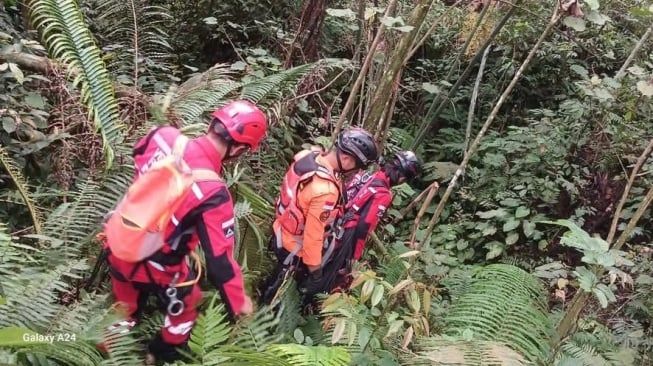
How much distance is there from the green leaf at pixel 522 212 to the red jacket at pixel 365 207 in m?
2.51

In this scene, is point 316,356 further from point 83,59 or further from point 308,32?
point 308,32

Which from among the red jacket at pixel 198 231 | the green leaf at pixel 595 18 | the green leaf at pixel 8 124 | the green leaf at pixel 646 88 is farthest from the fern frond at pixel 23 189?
the green leaf at pixel 646 88

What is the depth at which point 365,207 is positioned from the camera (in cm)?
470

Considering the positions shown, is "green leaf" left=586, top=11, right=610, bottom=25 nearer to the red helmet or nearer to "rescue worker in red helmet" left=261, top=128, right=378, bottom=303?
"rescue worker in red helmet" left=261, top=128, right=378, bottom=303

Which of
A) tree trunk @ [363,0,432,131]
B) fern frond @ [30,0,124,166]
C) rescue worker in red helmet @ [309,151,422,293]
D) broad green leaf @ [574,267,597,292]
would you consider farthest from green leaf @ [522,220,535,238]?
fern frond @ [30,0,124,166]

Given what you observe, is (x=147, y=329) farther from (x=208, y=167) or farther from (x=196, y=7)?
(x=196, y=7)

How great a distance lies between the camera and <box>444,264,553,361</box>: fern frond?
3.58 meters

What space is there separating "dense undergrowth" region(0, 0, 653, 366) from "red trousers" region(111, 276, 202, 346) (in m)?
0.20

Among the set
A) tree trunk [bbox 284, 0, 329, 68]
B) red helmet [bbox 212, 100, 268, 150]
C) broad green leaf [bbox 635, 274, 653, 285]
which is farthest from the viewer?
tree trunk [bbox 284, 0, 329, 68]

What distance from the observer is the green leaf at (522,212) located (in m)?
6.71

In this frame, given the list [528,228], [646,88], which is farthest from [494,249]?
[646,88]

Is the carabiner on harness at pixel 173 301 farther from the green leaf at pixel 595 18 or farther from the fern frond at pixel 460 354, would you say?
the green leaf at pixel 595 18

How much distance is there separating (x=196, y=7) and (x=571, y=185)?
4837mm

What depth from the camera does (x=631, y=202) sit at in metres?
6.81
